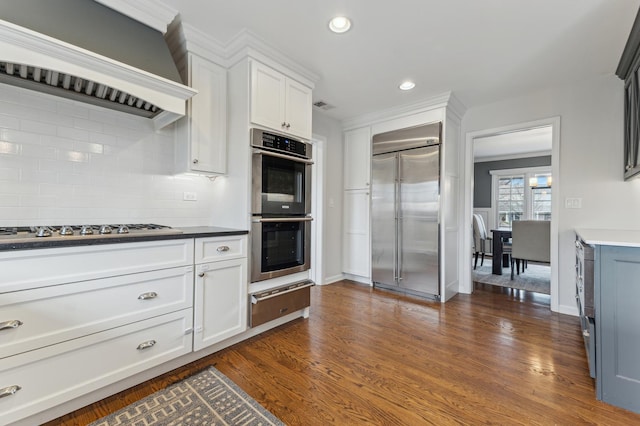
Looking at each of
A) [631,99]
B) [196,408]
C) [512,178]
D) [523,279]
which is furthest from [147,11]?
[512,178]

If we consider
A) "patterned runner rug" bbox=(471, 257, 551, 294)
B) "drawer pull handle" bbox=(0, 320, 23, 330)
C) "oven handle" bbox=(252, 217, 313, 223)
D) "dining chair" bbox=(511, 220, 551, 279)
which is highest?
"oven handle" bbox=(252, 217, 313, 223)

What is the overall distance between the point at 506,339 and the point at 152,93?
3289 mm

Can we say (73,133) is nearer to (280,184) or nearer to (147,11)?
(147,11)

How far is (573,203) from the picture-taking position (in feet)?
9.58

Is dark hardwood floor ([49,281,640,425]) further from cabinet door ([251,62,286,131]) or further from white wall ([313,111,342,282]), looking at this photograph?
cabinet door ([251,62,286,131])

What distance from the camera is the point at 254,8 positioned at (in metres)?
1.90

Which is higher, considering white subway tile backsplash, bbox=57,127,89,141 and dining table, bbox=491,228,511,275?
white subway tile backsplash, bbox=57,127,89,141

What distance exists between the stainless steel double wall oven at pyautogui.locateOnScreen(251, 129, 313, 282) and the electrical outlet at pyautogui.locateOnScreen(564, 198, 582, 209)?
277cm

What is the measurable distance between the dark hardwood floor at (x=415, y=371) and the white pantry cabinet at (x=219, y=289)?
0.65 feet

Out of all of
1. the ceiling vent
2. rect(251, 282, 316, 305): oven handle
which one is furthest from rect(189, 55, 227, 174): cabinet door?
the ceiling vent

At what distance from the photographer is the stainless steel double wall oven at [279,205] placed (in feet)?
7.39

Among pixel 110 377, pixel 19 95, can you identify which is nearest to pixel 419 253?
pixel 110 377

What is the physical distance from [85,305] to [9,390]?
1.35 feet

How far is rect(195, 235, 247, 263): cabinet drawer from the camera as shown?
1924 millimetres
